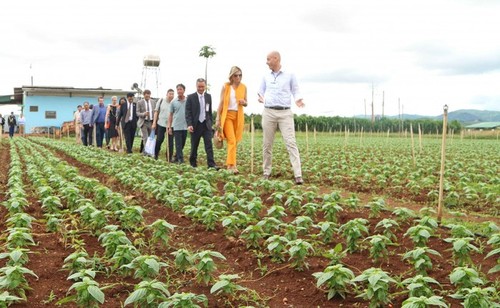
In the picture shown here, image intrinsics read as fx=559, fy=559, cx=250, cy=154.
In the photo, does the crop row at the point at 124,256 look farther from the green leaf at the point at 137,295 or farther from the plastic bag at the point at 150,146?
the plastic bag at the point at 150,146

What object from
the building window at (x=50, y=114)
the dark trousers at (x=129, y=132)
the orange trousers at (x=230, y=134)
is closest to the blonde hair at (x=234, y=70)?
the orange trousers at (x=230, y=134)

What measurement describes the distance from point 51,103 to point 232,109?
39708mm

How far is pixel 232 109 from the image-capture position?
443 inches

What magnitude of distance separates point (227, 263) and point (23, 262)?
67.6 inches

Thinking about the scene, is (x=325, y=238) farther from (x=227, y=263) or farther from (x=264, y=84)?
(x=264, y=84)

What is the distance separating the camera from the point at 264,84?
10.0 meters

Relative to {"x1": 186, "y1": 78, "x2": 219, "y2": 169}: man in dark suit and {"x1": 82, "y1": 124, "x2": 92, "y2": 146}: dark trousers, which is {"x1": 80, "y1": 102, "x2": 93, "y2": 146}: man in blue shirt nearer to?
{"x1": 82, "y1": 124, "x2": 92, "y2": 146}: dark trousers

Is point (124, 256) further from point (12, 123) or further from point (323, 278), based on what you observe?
point (12, 123)

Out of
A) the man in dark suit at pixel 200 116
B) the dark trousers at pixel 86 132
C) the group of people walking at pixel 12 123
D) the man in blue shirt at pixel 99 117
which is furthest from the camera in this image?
the group of people walking at pixel 12 123

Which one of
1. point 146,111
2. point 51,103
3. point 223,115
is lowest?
point 223,115

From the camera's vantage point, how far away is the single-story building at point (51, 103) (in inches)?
1823

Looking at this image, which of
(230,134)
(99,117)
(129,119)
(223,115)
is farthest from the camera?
(99,117)

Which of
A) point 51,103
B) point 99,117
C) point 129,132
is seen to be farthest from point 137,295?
point 51,103

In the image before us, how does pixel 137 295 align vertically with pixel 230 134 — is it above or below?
below
